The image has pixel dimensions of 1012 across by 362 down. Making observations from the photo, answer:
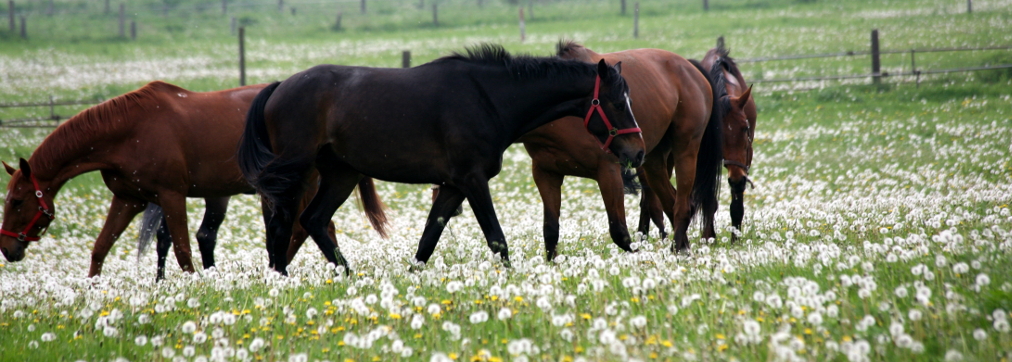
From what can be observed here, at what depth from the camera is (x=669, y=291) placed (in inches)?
177

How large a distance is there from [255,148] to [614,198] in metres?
3.07

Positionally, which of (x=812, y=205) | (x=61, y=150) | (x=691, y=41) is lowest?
(x=812, y=205)

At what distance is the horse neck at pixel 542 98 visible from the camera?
655 cm

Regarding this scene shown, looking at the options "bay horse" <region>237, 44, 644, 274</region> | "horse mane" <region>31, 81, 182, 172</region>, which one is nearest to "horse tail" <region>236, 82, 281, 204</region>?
"bay horse" <region>237, 44, 644, 274</region>

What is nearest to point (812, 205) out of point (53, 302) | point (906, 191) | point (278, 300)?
point (906, 191)

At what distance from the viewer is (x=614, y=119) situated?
644 cm

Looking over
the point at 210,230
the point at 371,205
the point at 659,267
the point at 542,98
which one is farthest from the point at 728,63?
the point at 210,230

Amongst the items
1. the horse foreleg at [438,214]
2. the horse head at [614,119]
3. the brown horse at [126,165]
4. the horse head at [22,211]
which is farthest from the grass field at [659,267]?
the horse head at [614,119]

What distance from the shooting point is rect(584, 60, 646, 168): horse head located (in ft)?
20.9

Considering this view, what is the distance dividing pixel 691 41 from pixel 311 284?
91.5 feet

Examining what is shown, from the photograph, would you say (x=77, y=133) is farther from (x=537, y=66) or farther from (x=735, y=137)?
(x=735, y=137)

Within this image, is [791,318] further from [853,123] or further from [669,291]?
[853,123]

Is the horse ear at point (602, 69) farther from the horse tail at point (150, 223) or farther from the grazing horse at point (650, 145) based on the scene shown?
the horse tail at point (150, 223)

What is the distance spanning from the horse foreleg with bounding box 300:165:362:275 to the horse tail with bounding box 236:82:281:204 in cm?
41
